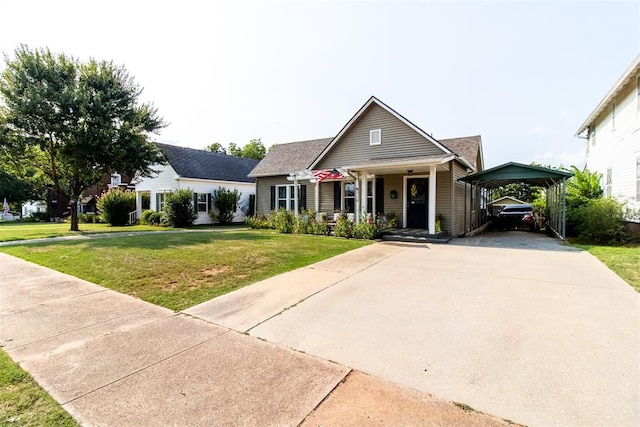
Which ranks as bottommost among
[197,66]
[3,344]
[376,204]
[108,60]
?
[3,344]

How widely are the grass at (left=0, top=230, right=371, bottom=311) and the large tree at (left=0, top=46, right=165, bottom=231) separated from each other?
6933 mm

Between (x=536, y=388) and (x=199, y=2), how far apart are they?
10218mm

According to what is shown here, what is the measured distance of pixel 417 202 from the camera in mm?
14289

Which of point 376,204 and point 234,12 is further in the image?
point 376,204

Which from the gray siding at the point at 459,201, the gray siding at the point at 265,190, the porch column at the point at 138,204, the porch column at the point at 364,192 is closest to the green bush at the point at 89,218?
the porch column at the point at 138,204

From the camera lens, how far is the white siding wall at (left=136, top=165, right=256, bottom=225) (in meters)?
21.4

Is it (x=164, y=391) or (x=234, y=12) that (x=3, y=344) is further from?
(x=234, y=12)

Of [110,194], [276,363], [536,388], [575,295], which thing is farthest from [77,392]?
[110,194]

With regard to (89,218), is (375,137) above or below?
above

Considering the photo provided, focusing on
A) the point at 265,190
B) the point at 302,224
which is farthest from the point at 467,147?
the point at 265,190

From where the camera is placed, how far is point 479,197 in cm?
1972

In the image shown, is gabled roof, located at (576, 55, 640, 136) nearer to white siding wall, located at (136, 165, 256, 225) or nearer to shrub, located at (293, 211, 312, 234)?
shrub, located at (293, 211, 312, 234)

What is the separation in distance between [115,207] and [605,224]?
2714 cm

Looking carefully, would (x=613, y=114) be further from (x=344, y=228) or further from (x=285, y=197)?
(x=285, y=197)
